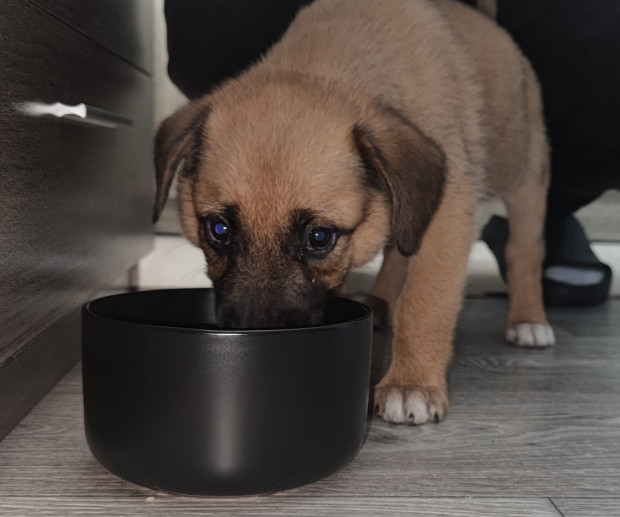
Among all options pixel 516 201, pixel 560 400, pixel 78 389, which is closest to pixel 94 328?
pixel 78 389

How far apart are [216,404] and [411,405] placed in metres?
0.79

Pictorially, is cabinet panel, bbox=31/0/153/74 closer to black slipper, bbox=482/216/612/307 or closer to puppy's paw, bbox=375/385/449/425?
puppy's paw, bbox=375/385/449/425

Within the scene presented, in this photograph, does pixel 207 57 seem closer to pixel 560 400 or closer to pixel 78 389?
pixel 78 389

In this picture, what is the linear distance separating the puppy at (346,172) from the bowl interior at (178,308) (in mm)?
67

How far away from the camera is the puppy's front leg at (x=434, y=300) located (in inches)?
86.7

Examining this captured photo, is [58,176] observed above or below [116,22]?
below

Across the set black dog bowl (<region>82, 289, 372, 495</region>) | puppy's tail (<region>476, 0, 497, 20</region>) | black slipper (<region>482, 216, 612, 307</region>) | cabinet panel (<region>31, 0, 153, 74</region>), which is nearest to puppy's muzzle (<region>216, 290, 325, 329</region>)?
black dog bowl (<region>82, 289, 372, 495</region>)

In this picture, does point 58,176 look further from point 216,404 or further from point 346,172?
point 216,404

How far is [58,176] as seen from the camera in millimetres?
2209

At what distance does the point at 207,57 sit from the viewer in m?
3.83

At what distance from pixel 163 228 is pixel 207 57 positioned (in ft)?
4.66

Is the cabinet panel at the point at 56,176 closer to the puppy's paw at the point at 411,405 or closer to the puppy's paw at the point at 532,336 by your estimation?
the puppy's paw at the point at 411,405

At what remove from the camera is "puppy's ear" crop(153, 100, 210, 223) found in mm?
2160

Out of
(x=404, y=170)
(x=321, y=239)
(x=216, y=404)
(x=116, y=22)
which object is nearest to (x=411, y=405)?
(x=321, y=239)
